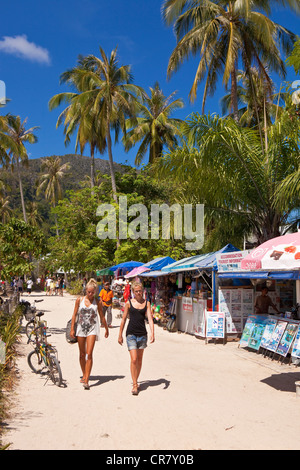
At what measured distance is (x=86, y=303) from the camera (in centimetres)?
749

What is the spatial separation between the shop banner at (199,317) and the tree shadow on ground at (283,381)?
463 centimetres

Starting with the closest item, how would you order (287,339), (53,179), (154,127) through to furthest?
(287,339) < (154,127) < (53,179)

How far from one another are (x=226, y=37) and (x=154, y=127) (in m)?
16.6

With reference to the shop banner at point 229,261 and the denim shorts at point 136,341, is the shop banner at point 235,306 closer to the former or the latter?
the shop banner at point 229,261

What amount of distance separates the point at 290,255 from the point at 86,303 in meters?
3.37

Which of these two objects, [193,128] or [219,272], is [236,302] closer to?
[219,272]

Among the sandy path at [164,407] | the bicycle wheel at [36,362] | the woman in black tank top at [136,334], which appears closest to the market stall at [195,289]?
the sandy path at [164,407]

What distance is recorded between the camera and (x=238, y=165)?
13195 mm

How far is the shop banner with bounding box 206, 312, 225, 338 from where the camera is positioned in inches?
A: 494

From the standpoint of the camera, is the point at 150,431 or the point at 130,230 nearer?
the point at 150,431

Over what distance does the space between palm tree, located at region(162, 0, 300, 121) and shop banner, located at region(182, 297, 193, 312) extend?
7135 mm

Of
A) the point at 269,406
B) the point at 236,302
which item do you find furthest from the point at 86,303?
the point at 236,302

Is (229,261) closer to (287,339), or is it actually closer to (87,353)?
(287,339)

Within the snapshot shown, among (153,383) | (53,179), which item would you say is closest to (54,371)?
(153,383)
